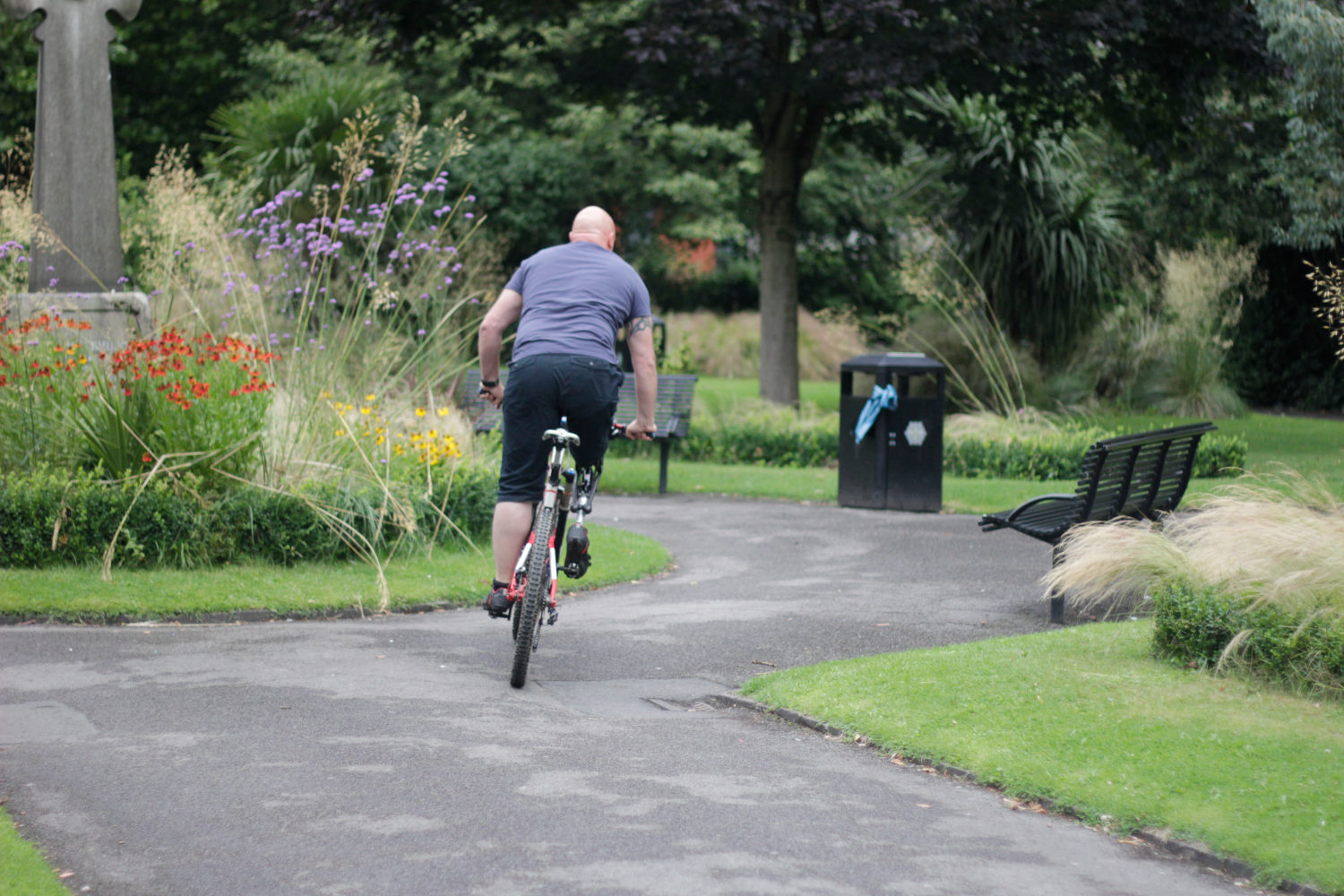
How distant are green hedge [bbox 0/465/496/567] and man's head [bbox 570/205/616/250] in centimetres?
252

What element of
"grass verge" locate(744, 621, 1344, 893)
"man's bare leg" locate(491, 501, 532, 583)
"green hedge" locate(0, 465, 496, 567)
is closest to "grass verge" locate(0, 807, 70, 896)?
"man's bare leg" locate(491, 501, 532, 583)

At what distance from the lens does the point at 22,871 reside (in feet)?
11.3

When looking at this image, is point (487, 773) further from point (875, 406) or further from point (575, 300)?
point (875, 406)

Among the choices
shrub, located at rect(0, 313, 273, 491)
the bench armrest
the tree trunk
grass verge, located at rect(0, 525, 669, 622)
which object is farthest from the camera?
the tree trunk

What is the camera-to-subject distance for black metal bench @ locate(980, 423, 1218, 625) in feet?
23.7

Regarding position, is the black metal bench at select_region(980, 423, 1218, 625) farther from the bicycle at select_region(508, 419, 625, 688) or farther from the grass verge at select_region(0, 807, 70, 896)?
the grass verge at select_region(0, 807, 70, 896)

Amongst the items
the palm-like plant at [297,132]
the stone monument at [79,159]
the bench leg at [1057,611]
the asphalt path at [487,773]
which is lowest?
the asphalt path at [487,773]

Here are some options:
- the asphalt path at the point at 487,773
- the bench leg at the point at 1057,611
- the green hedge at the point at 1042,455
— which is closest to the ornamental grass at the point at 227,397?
the asphalt path at the point at 487,773

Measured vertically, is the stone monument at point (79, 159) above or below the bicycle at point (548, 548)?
above

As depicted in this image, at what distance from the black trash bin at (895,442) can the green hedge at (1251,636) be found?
5.74 metres

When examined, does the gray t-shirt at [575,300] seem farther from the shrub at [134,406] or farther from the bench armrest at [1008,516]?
the shrub at [134,406]

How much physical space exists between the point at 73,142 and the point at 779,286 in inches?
393

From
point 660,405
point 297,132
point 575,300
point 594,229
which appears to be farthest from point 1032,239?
point 575,300

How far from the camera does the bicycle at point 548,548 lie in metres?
5.48
